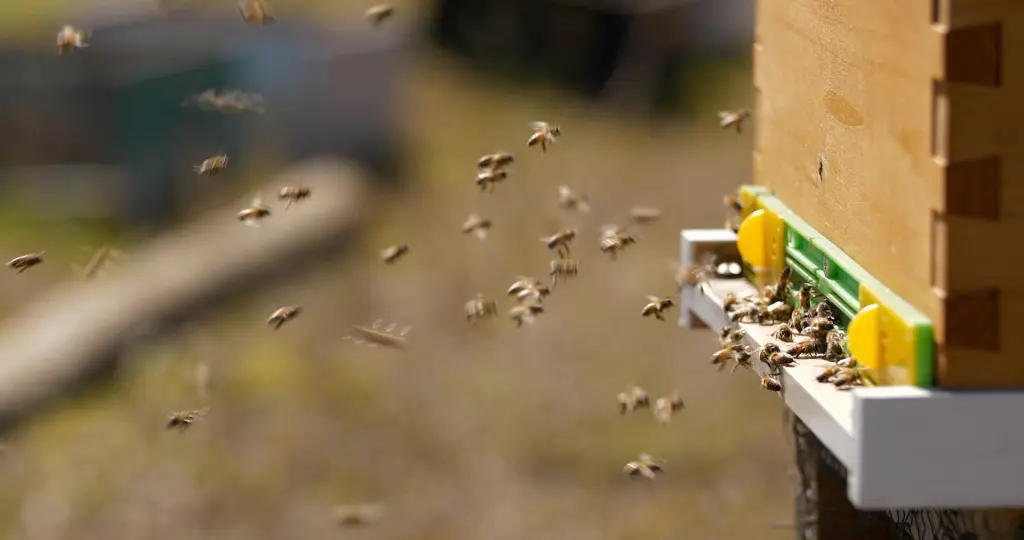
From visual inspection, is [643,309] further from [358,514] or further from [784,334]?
[358,514]

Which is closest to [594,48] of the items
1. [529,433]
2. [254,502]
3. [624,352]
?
[624,352]

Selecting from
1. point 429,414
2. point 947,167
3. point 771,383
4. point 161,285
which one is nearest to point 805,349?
point 771,383

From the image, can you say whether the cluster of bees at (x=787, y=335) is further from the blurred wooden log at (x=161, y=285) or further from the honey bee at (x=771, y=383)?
the blurred wooden log at (x=161, y=285)

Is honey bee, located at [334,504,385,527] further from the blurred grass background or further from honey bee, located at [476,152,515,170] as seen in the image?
honey bee, located at [476,152,515,170]

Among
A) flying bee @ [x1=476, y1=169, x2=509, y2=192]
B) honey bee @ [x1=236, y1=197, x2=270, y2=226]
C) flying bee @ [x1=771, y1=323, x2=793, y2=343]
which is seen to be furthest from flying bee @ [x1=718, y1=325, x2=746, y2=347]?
honey bee @ [x1=236, y1=197, x2=270, y2=226]

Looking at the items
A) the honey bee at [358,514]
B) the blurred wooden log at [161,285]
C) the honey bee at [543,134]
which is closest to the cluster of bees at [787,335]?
the honey bee at [543,134]

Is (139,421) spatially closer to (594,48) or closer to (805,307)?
(805,307)
